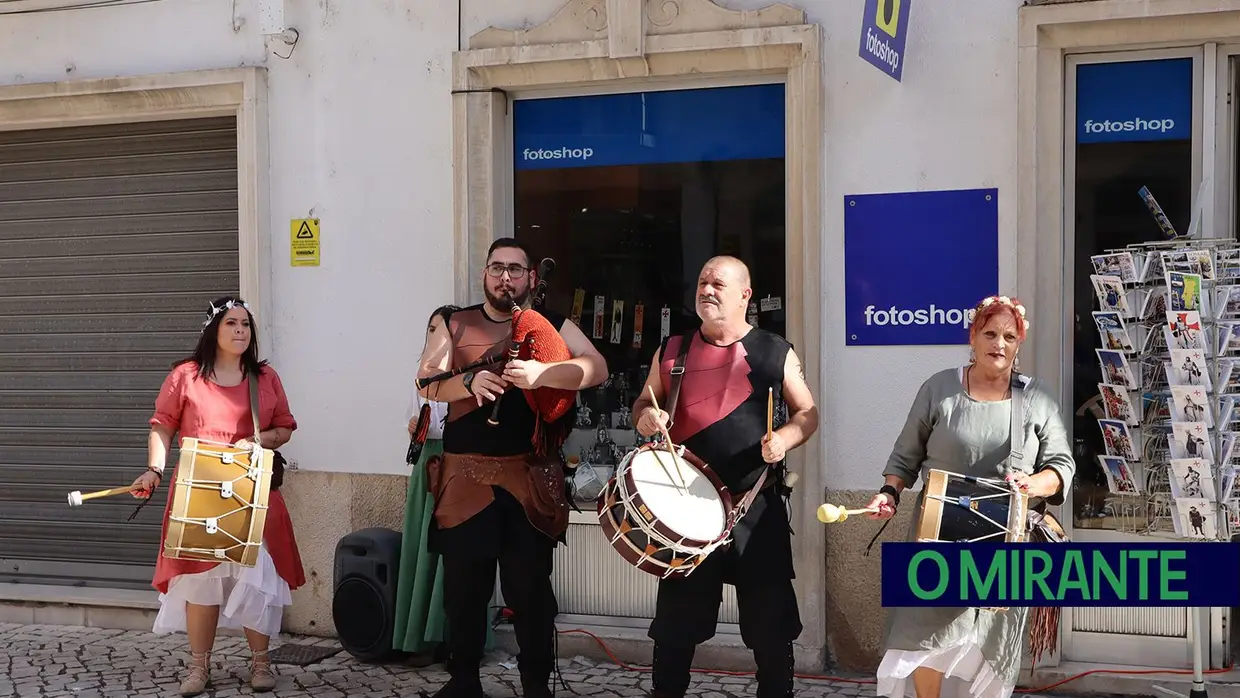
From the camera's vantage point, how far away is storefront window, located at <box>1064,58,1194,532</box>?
574 centimetres

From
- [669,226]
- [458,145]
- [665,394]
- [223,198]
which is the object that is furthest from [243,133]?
[665,394]

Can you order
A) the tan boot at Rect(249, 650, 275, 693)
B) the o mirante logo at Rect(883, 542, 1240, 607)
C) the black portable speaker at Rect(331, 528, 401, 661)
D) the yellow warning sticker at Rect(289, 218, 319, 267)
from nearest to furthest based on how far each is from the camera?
the o mirante logo at Rect(883, 542, 1240, 607) → the tan boot at Rect(249, 650, 275, 693) → the black portable speaker at Rect(331, 528, 401, 661) → the yellow warning sticker at Rect(289, 218, 319, 267)

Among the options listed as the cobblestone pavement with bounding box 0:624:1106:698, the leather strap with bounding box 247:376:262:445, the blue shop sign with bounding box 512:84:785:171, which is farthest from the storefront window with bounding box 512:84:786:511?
the leather strap with bounding box 247:376:262:445

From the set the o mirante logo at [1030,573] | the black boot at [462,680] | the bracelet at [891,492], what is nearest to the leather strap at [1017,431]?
the o mirante logo at [1030,573]

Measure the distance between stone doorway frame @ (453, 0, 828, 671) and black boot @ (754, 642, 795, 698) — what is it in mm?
1353

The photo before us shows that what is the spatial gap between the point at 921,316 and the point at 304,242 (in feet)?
10.5

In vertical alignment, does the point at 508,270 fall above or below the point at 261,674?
above

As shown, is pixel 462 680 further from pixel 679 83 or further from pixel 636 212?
pixel 679 83

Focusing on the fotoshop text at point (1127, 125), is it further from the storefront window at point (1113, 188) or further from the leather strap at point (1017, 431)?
the leather strap at point (1017, 431)

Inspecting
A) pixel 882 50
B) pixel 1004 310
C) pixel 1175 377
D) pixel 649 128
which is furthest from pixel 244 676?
pixel 1175 377

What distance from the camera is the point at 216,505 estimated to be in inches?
219

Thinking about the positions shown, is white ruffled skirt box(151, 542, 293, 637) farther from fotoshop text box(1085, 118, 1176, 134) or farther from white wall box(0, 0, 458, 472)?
fotoshop text box(1085, 118, 1176, 134)

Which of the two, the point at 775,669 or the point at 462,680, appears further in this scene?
the point at 462,680

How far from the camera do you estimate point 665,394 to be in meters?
4.86
